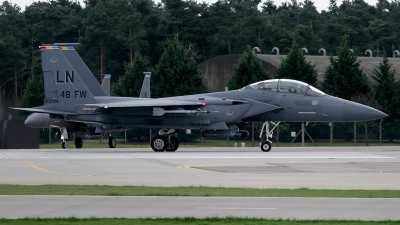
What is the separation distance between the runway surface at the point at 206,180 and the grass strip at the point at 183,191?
0.73 meters

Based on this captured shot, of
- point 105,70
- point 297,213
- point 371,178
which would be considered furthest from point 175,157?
point 105,70

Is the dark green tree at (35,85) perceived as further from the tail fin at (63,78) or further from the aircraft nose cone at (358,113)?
the aircraft nose cone at (358,113)

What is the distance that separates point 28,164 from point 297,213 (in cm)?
1336

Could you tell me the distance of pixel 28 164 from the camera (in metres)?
23.3

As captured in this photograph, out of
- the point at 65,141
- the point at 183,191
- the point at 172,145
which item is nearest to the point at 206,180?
the point at 183,191

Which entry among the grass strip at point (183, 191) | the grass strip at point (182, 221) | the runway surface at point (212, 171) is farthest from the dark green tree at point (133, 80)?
the grass strip at point (182, 221)

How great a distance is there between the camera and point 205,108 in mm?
30625

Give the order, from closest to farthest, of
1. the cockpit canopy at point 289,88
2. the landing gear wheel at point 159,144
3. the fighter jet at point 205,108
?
the fighter jet at point 205,108 → the cockpit canopy at point 289,88 → the landing gear wheel at point 159,144

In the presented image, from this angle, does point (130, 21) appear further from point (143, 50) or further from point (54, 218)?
point (54, 218)

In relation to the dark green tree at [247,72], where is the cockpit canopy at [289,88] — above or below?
below

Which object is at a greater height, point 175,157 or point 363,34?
point 363,34

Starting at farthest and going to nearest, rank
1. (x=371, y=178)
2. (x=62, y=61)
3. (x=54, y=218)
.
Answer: (x=62, y=61), (x=371, y=178), (x=54, y=218)

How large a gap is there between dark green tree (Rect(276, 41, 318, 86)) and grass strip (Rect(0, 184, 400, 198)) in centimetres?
3418

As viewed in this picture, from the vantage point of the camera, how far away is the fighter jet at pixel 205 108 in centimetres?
3056
